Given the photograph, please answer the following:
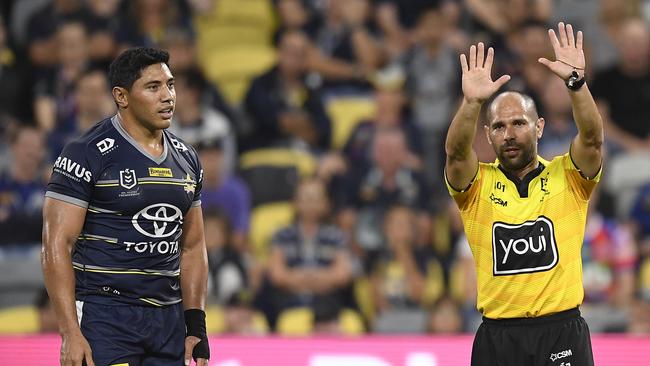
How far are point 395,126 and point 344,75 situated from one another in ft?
3.37

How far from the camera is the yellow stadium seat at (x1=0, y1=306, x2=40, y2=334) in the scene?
8.95 m

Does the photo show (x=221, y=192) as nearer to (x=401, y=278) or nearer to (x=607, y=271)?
(x=401, y=278)

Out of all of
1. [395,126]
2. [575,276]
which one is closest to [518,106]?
[575,276]

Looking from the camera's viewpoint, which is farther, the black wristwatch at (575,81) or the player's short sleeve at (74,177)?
the black wristwatch at (575,81)

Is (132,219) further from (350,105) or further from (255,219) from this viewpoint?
(350,105)

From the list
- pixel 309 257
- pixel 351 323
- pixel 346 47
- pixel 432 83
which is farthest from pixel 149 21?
pixel 351 323

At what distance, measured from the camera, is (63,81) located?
10.5 m

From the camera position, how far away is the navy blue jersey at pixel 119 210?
473 cm

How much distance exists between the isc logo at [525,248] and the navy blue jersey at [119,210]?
59.5 inches

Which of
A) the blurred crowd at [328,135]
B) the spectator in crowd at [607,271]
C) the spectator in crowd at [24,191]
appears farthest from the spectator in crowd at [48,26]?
the spectator in crowd at [607,271]

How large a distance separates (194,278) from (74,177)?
810mm

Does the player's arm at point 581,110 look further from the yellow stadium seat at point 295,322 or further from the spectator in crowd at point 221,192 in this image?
the spectator in crowd at point 221,192

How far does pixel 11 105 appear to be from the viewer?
10.6 meters

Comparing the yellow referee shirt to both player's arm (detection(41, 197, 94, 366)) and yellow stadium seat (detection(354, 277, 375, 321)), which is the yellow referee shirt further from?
yellow stadium seat (detection(354, 277, 375, 321))
